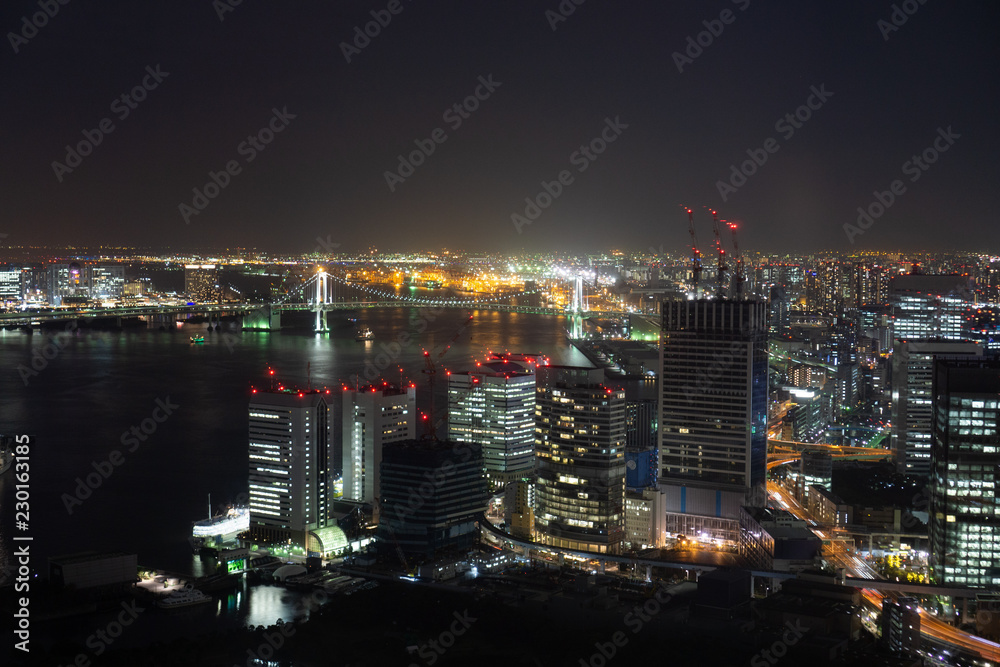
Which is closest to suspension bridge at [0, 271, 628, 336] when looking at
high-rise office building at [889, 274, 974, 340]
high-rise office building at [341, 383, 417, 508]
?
high-rise office building at [889, 274, 974, 340]

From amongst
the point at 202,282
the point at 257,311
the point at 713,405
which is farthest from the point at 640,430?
the point at 202,282

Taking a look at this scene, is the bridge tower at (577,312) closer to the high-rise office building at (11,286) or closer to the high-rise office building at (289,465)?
the high-rise office building at (289,465)

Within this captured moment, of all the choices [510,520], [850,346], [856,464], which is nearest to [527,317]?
[850,346]

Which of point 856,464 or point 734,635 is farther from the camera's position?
point 856,464

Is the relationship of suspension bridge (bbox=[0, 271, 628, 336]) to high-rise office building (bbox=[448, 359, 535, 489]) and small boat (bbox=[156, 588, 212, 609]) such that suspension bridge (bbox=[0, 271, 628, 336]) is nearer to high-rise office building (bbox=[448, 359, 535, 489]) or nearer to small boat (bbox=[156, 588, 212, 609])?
high-rise office building (bbox=[448, 359, 535, 489])

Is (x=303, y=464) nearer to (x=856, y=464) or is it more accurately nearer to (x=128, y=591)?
(x=128, y=591)

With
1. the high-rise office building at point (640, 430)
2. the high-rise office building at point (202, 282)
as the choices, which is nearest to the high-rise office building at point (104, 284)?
the high-rise office building at point (202, 282)
